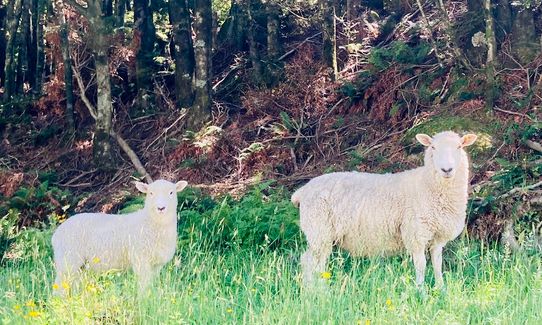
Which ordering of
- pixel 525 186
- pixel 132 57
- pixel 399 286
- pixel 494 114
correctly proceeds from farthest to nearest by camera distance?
pixel 132 57, pixel 494 114, pixel 525 186, pixel 399 286

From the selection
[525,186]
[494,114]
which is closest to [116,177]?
[494,114]

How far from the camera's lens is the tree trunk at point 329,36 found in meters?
18.1

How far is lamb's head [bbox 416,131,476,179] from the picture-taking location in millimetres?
8625

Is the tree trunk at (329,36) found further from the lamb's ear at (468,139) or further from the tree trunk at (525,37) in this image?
the lamb's ear at (468,139)

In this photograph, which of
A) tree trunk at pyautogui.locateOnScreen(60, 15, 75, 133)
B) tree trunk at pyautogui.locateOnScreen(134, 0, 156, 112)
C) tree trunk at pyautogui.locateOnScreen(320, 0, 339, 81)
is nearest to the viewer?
tree trunk at pyautogui.locateOnScreen(320, 0, 339, 81)

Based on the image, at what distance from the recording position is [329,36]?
60.2 feet

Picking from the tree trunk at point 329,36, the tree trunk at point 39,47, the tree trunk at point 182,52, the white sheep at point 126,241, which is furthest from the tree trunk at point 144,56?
the white sheep at point 126,241

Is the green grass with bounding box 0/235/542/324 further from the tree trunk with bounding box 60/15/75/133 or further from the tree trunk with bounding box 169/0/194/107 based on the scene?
the tree trunk with bounding box 169/0/194/107

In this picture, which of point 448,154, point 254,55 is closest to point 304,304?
point 448,154

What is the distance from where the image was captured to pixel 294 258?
392 inches

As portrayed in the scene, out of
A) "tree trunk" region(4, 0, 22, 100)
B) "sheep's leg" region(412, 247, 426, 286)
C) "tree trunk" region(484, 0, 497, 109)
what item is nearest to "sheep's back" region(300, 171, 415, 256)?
"sheep's leg" region(412, 247, 426, 286)

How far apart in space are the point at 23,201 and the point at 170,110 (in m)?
5.40

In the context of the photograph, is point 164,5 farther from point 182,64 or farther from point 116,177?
point 116,177

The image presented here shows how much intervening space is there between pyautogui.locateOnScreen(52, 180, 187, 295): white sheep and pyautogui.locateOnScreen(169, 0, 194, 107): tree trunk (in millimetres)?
9968
